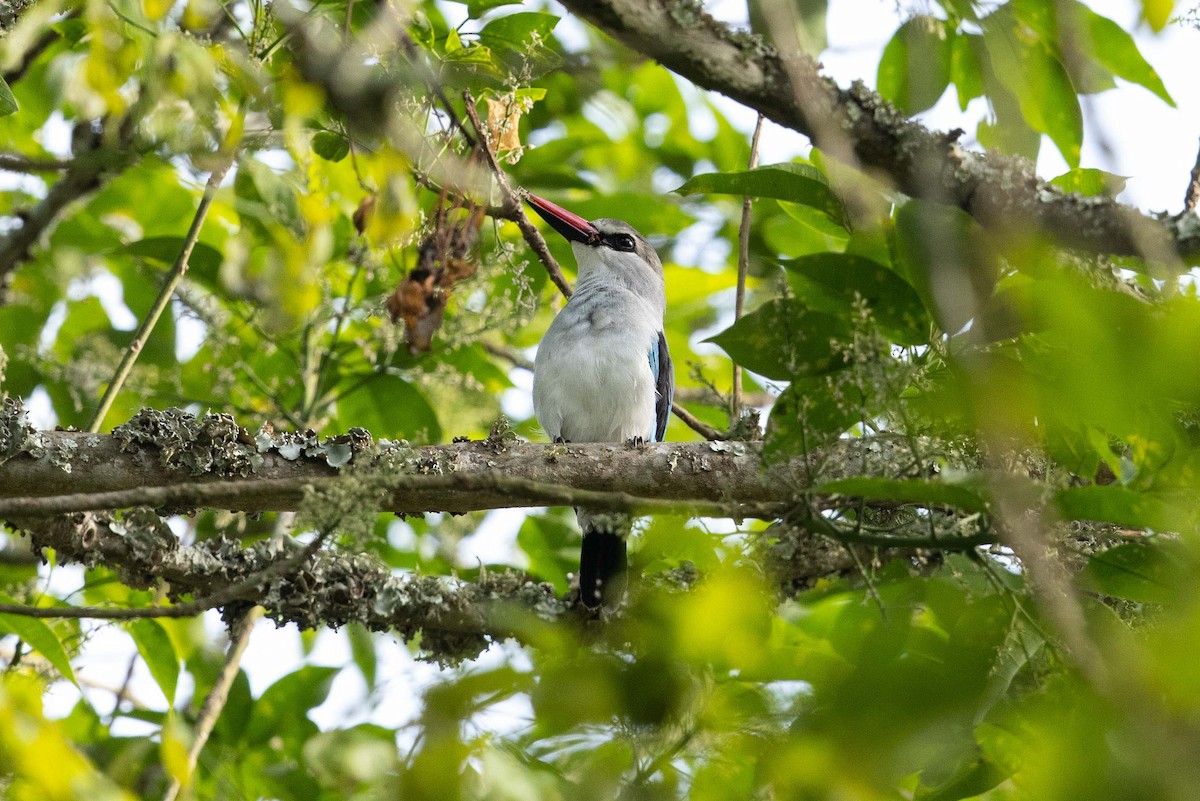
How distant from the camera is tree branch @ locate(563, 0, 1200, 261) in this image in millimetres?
2186

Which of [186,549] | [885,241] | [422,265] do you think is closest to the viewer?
[422,265]

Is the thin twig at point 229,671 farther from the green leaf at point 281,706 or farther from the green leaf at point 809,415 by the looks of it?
the green leaf at point 809,415

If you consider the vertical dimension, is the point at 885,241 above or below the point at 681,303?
below

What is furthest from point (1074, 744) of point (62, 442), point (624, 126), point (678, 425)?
point (624, 126)

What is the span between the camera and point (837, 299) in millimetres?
2234

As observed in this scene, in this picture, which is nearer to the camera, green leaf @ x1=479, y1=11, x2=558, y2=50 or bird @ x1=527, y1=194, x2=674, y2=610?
green leaf @ x1=479, y1=11, x2=558, y2=50

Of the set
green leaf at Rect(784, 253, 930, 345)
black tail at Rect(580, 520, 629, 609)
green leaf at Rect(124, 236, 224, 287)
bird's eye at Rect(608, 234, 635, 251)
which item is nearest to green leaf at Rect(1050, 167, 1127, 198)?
green leaf at Rect(784, 253, 930, 345)

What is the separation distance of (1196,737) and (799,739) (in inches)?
14.0

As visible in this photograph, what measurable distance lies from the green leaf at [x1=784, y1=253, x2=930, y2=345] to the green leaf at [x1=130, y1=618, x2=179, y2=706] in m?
2.18

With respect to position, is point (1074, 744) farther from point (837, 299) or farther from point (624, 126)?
point (624, 126)

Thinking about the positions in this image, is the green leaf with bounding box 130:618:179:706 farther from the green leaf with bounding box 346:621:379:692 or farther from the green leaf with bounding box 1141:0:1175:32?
the green leaf with bounding box 1141:0:1175:32

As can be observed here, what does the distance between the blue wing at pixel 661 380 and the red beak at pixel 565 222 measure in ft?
1.95

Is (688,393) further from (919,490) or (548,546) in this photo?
(919,490)

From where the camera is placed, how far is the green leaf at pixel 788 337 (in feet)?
6.84
